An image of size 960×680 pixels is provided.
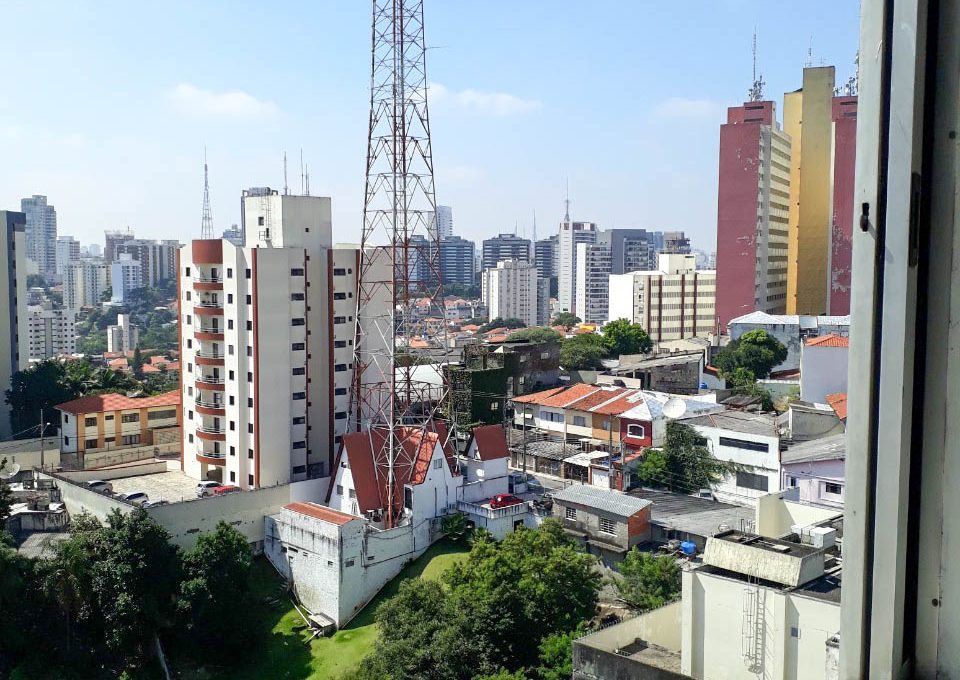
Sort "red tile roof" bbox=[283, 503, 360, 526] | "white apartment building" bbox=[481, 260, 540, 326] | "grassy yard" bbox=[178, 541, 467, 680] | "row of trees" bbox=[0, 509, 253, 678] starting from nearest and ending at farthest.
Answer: "row of trees" bbox=[0, 509, 253, 678]
"grassy yard" bbox=[178, 541, 467, 680]
"red tile roof" bbox=[283, 503, 360, 526]
"white apartment building" bbox=[481, 260, 540, 326]

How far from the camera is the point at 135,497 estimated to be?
14742mm

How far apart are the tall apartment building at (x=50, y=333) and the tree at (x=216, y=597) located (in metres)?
35.2

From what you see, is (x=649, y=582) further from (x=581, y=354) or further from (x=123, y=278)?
(x=123, y=278)

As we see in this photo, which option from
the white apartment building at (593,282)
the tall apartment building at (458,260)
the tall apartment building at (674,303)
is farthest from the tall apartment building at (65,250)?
the tall apartment building at (674,303)

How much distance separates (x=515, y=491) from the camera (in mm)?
15500

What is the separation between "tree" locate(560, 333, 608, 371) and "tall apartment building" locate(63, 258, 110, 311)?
4695 centimetres

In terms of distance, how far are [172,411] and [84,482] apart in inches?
131

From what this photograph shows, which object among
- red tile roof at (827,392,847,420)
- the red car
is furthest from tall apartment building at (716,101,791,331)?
the red car

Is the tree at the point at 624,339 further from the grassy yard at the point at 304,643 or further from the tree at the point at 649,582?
the tree at the point at 649,582

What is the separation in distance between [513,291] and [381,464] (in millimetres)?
Answer: 42842

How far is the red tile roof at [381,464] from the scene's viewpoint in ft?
46.4

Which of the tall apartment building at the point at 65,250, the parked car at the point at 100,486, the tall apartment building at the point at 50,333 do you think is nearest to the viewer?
the parked car at the point at 100,486

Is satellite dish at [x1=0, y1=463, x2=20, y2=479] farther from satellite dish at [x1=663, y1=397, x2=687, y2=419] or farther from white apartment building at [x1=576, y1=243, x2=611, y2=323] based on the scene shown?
white apartment building at [x1=576, y1=243, x2=611, y2=323]

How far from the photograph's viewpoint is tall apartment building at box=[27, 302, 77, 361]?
43.9 m
